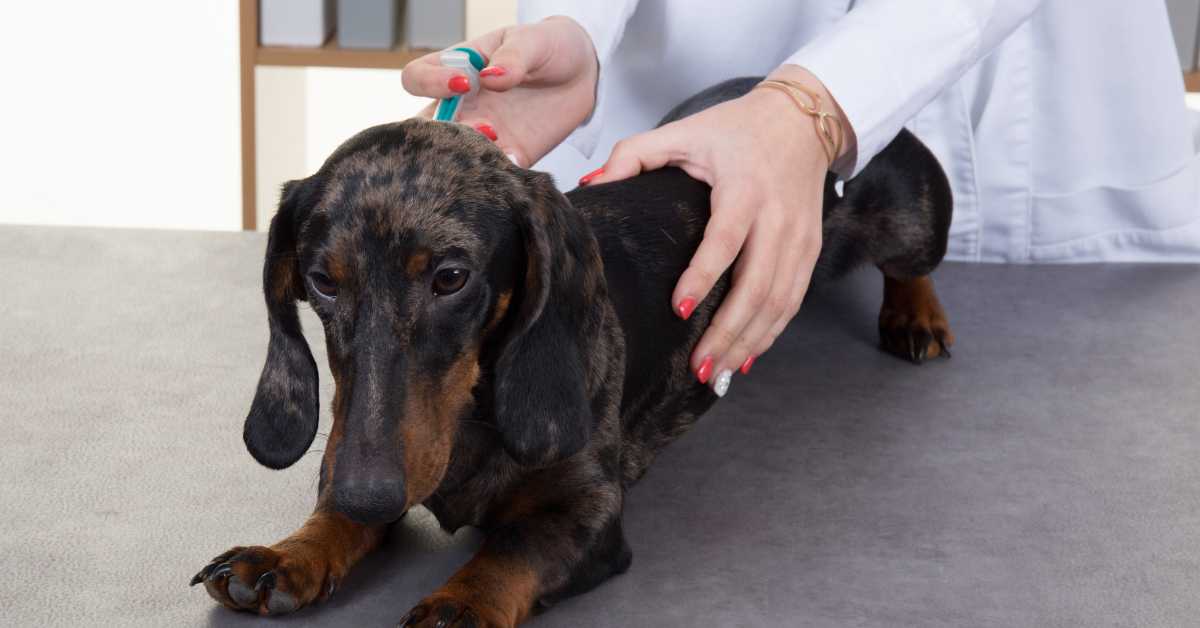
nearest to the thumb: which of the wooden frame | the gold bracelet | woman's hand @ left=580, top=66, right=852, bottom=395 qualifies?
woman's hand @ left=580, top=66, right=852, bottom=395

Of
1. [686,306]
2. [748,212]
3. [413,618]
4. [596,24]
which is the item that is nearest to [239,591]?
[413,618]

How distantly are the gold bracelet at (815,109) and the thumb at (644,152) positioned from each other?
12 cm

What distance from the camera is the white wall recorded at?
3.38 m

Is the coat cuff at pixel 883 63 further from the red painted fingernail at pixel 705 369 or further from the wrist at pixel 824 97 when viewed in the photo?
the red painted fingernail at pixel 705 369

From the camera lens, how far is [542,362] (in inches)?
52.1

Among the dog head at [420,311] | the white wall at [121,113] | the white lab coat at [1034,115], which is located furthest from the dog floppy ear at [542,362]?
the white wall at [121,113]

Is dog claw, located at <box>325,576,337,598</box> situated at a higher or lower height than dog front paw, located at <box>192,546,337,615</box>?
lower

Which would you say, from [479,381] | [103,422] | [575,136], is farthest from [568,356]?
[575,136]

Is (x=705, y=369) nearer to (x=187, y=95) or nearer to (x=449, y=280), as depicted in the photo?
(x=449, y=280)

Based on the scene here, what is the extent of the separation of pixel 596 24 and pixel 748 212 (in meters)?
0.58

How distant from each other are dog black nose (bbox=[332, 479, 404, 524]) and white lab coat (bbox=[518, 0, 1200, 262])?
120 centimetres

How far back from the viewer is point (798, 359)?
1969mm

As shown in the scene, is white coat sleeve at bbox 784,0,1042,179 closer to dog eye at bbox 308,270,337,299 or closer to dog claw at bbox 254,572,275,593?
dog eye at bbox 308,270,337,299

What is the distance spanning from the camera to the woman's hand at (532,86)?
1.74 m
